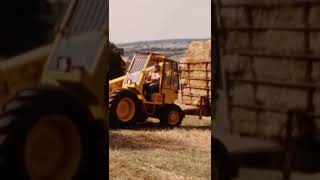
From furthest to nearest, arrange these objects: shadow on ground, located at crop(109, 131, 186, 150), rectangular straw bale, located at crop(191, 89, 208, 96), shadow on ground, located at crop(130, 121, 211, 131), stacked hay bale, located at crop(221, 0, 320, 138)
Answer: rectangular straw bale, located at crop(191, 89, 208, 96) < shadow on ground, located at crop(130, 121, 211, 131) < shadow on ground, located at crop(109, 131, 186, 150) < stacked hay bale, located at crop(221, 0, 320, 138)

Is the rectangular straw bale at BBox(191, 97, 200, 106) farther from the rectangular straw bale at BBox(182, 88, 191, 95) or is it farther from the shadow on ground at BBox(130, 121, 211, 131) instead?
the shadow on ground at BBox(130, 121, 211, 131)

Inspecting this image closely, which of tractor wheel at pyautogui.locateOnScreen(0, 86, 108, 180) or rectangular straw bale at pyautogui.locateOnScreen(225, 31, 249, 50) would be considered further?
rectangular straw bale at pyautogui.locateOnScreen(225, 31, 249, 50)

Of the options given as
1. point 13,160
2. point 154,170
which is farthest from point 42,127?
point 154,170

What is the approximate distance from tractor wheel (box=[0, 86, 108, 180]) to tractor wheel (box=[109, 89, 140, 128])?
6724 millimetres

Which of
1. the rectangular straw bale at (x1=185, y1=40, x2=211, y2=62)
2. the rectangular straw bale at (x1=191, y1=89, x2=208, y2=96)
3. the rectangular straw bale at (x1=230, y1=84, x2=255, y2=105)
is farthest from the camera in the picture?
the rectangular straw bale at (x1=185, y1=40, x2=211, y2=62)

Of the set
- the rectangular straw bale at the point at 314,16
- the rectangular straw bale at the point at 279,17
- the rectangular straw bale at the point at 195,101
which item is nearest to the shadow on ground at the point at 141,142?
the rectangular straw bale at the point at 195,101

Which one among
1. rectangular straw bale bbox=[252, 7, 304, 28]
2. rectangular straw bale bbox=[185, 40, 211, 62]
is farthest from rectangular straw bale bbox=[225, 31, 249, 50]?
rectangular straw bale bbox=[185, 40, 211, 62]

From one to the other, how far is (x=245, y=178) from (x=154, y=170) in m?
3.18

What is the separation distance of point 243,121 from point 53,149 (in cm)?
116

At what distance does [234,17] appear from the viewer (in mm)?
3166

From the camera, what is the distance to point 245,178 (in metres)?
3.20

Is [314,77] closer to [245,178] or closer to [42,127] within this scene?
[245,178]

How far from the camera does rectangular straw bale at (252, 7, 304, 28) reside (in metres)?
2.96

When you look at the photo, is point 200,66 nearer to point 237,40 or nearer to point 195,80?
point 195,80
